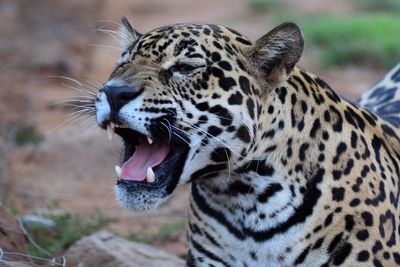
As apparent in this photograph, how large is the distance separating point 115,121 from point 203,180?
64 cm

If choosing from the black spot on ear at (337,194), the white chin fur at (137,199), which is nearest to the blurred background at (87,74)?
the white chin fur at (137,199)

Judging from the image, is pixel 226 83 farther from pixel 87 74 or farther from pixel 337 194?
pixel 87 74

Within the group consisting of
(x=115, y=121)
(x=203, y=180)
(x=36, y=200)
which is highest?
(x=115, y=121)

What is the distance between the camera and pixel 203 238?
5.32 m

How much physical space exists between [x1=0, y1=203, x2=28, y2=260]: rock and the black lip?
1.20 metres

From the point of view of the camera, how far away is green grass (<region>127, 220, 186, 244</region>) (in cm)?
718

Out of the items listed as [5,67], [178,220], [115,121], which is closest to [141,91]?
[115,121]

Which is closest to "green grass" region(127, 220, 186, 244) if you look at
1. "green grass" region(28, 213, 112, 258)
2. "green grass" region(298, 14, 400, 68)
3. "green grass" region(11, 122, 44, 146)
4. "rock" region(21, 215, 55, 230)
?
"green grass" region(28, 213, 112, 258)

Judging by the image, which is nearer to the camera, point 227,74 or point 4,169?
point 227,74

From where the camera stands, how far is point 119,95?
467cm

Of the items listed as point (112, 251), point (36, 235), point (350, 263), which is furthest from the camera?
point (36, 235)

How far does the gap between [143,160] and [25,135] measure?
503 centimetres

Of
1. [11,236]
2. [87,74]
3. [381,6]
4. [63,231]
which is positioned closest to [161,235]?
[63,231]

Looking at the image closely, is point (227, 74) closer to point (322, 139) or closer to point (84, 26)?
point (322, 139)
